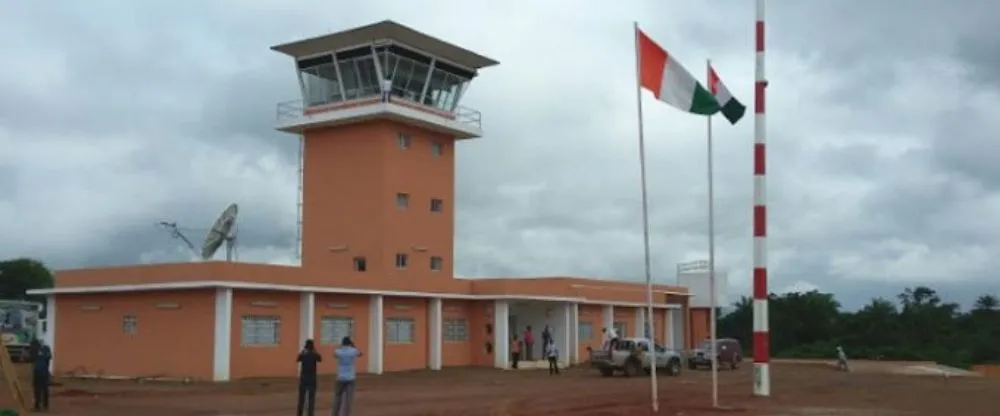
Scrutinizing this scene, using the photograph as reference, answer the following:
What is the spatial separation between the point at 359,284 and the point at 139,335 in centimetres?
703

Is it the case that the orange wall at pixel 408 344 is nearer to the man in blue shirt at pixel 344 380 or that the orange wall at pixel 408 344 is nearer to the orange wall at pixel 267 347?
the orange wall at pixel 267 347

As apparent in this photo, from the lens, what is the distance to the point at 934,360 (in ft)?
186

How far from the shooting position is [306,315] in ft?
110

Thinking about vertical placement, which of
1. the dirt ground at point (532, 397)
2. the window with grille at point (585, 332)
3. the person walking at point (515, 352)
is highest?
the window with grille at point (585, 332)

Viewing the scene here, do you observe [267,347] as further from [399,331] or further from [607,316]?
[607,316]

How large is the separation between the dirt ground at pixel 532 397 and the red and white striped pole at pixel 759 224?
3.84ft

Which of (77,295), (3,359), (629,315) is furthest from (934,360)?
(3,359)

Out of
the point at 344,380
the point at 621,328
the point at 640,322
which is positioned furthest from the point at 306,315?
the point at 640,322

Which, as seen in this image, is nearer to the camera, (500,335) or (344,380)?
(344,380)

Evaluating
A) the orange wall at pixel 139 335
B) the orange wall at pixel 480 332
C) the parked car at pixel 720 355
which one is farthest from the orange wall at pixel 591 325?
the orange wall at pixel 139 335

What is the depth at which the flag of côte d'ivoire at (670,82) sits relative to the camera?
58.0 ft

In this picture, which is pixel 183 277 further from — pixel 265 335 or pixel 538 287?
pixel 538 287

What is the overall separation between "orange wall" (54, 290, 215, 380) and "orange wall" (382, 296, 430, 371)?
7.35m

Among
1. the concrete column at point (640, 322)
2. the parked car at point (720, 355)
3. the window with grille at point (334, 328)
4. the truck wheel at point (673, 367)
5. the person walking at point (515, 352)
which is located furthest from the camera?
the concrete column at point (640, 322)
